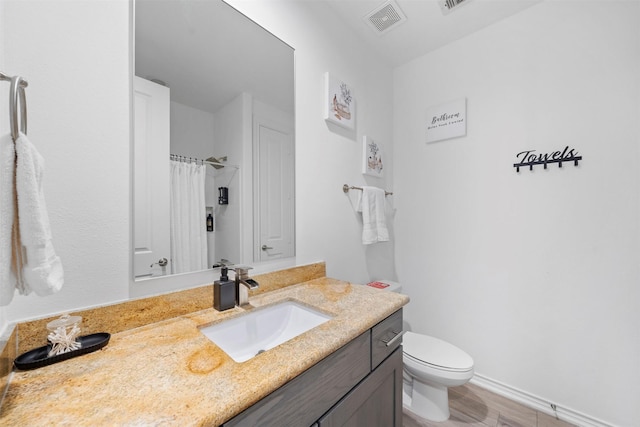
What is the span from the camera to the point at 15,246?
431 mm

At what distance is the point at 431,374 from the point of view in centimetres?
134

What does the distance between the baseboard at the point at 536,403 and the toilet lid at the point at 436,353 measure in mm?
538

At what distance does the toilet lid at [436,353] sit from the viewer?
1341 mm

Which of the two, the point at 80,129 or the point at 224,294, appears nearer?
the point at 80,129

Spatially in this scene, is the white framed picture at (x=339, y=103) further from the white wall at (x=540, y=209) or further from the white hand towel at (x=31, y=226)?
the white hand towel at (x=31, y=226)

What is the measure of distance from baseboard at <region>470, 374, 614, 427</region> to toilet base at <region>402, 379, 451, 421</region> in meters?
0.44

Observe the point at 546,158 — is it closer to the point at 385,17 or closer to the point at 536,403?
the point at 385,17

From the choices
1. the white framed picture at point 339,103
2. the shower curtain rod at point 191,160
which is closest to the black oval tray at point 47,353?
the shower curtain rod at point 191,160

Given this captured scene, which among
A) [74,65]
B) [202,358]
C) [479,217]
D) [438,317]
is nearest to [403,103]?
[479,217]

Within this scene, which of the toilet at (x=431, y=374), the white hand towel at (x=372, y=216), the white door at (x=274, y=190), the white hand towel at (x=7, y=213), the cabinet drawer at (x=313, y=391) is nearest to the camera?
the white hand towel at (x=7, y=213)

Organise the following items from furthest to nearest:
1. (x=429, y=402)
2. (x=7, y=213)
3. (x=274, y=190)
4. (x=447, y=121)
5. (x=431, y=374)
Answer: (x=447, y=121) → (x=429, y=402) → (x=431, y=374) → (x=274, y=190) → (x=7, y=213)

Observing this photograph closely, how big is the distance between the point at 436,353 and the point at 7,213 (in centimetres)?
178

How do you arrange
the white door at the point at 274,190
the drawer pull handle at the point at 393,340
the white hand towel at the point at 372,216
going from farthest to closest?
the white hand towel at the point at 372,216
the white door at the point at 274,190
the drawer pull handle at the point at 393,340

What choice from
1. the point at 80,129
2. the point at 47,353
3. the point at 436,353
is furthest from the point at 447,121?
the point at 47,353
